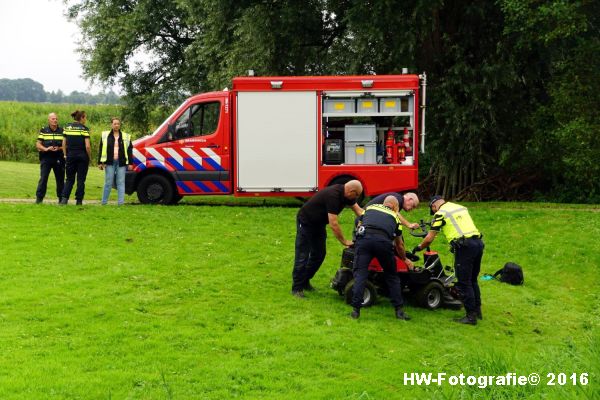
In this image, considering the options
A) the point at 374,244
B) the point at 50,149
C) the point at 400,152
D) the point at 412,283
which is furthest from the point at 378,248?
the point at 50,149

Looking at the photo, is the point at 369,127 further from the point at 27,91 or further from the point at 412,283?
the point at 27,91

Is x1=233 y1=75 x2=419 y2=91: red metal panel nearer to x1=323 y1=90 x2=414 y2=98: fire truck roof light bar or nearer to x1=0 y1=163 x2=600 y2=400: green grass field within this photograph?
x1=323 y1=90 x2=414 y2=98: fire truck roof light bar

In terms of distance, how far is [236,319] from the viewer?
32.5ft

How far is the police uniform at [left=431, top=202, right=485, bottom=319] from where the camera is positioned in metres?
10.6

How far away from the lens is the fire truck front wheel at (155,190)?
60.9 ft

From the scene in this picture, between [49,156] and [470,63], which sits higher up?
[470,63]

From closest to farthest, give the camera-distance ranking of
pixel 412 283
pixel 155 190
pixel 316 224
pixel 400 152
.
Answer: pixel 316 224, pixel 412 283, pixel 400 152, pixel 155 190

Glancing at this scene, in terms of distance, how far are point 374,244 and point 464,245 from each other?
1400 millimetres

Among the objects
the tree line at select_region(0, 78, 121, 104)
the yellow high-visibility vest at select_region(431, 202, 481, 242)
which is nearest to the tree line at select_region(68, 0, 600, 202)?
the yellow high-visibility vest at select_region(431, 202, 481, 242)

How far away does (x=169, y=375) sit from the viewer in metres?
7.77

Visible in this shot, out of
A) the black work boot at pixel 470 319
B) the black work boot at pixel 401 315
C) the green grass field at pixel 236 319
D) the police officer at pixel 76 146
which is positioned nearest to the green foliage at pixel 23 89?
the police officer at pixel 76 146

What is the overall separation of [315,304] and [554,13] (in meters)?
11.0

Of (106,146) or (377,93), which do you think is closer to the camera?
(106,146)

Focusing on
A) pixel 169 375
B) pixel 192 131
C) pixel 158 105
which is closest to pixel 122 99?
pixel 158 105
